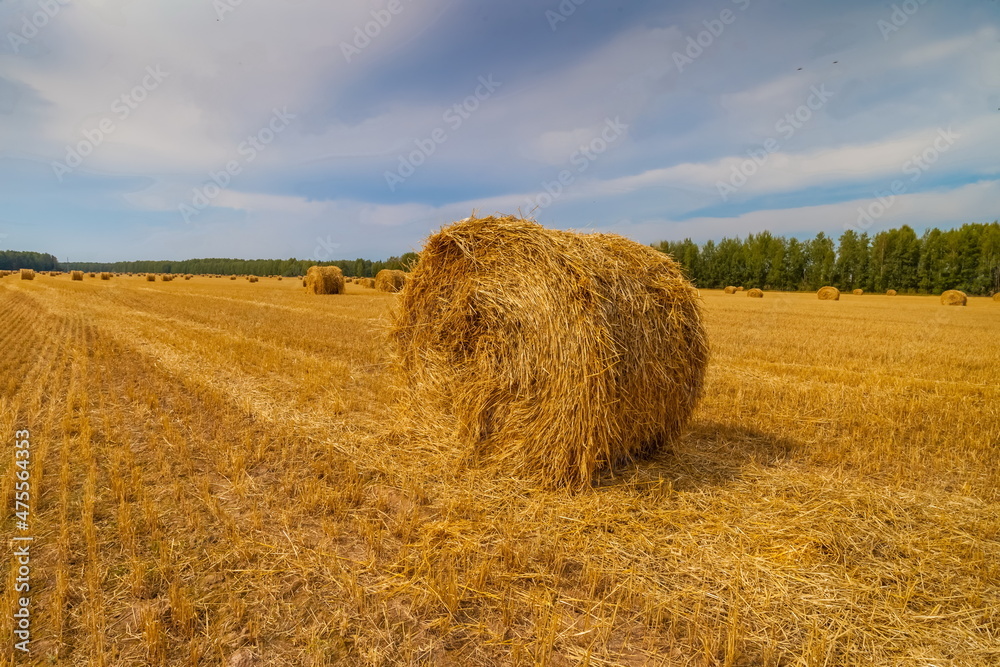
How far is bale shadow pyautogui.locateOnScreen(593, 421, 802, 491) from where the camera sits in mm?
4250

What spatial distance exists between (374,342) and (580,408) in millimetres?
7977

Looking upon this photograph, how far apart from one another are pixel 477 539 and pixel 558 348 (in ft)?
5.51

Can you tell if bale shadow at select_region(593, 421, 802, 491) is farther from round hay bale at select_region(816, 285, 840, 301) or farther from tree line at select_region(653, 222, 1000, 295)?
tree line at select_region(653, 222, 1000, 295)

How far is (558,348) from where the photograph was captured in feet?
13.5

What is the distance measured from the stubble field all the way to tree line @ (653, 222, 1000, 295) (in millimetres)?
51738

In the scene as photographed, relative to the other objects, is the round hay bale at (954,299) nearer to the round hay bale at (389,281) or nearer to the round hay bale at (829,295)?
the round hay bale at (829,295)

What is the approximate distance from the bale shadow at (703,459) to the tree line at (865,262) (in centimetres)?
5073

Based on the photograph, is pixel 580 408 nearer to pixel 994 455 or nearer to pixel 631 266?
pixel 631 266

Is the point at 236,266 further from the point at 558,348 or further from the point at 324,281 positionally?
the point at 558,348

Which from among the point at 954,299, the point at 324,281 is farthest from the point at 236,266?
the point at 954,299

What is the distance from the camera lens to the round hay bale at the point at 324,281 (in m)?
29.0

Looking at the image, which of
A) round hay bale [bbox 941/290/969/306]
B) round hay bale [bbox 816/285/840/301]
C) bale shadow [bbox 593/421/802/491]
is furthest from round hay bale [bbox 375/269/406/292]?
round hay bale [bbox 941/290/969/306]

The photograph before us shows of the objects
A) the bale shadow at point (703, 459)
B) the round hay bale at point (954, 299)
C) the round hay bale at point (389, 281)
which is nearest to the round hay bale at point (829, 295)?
the round hay bale at point (954, 299)

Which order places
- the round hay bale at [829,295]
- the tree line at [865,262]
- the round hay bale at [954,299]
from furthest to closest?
the tree line at [865,262] → the round hay bale at [829,295] → the round hay bale at [954,299]
